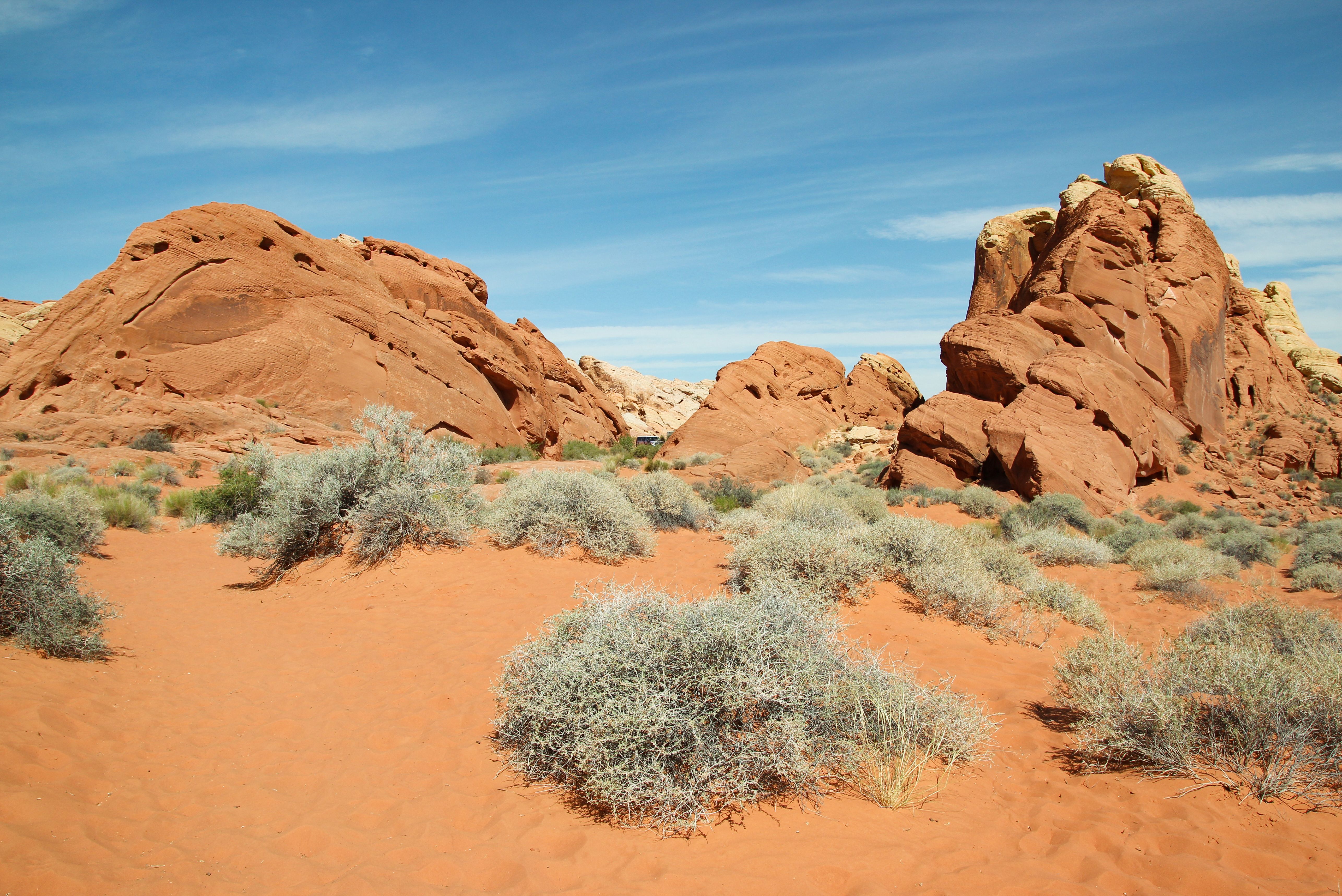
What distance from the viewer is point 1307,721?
147 inches

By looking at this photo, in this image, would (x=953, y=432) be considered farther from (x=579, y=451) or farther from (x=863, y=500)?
(x=579, y=451)

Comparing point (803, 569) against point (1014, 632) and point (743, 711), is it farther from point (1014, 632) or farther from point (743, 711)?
point (743, 711)

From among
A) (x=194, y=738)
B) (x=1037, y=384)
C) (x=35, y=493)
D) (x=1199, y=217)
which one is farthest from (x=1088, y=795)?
(x=1199, y=217)

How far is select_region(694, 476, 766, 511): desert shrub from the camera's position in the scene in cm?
1543

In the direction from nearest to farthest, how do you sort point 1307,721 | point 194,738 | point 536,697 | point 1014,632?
point 1307,721 → point 536,697 → point 194,738 → point 1014,632

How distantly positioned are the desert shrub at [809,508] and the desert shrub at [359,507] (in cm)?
521

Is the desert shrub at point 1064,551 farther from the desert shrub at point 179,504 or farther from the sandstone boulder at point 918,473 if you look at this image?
the desert shrub at point 179,504

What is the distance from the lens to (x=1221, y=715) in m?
3.98

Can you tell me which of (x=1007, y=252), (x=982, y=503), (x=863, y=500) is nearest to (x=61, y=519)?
(x=863, y=500)

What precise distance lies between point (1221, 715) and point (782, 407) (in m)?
27.2

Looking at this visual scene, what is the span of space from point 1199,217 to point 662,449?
2048 centimetres

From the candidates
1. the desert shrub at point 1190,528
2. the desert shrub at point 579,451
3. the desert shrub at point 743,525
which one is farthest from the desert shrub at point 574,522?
the desert shrub at point 579,451

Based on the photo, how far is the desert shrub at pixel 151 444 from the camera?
17312 millimetres

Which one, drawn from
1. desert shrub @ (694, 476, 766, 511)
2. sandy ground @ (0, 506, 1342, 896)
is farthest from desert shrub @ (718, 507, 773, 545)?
sandy ground @ (0, 506, 1342, 896)
